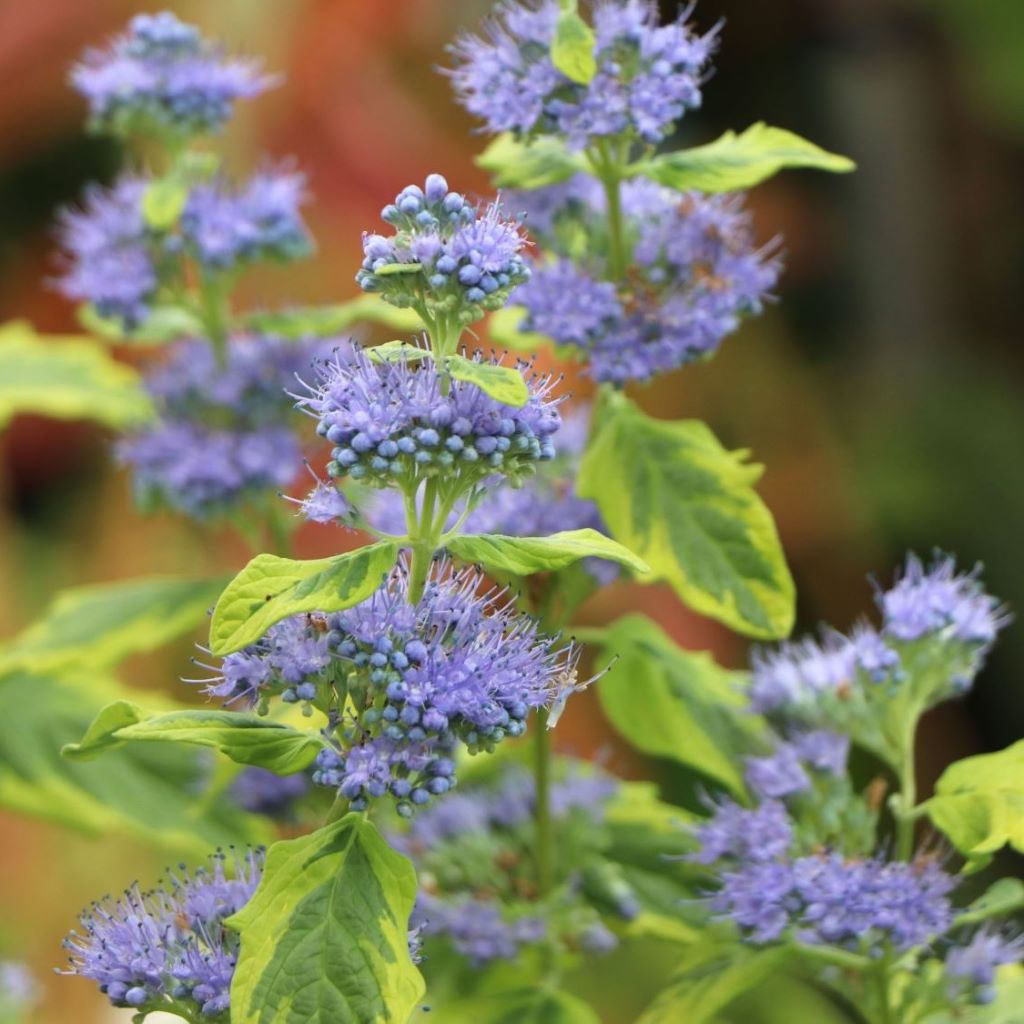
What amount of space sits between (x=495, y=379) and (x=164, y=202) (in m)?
0.73

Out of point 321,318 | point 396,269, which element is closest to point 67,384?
point 321,318

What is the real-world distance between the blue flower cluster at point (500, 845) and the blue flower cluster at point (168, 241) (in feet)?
1.93

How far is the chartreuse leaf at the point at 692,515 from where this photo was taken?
121cm

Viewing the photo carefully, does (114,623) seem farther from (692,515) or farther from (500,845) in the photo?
(692,515)

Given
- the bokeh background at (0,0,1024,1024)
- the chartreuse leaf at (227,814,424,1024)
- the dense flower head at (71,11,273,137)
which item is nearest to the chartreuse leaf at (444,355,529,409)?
the chartreuse leaf at (227,814,424,1024)

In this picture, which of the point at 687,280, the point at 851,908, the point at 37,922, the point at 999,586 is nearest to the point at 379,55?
the point at 999,586

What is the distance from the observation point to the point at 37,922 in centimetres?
307

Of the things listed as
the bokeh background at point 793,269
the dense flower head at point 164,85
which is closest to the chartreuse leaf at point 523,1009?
the dense flower head at point 164,85

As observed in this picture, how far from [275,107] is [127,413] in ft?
8.38

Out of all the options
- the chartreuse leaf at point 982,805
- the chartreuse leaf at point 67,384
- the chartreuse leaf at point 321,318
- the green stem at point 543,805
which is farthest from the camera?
the chartreuse leaf at point 67,384

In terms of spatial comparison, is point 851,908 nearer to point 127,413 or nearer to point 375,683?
point 375,683

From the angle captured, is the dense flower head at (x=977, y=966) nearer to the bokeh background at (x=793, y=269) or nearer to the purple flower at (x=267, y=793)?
the purple flower at (x=267, y=793)

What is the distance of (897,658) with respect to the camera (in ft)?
4.11

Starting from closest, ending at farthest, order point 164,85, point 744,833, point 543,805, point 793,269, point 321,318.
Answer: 1. point 744,833
2. point 543,805
3. point 321,318
4. point 164,85
5. point 793,269
